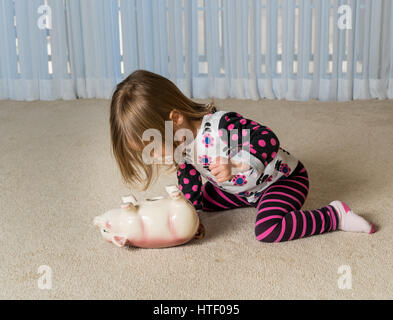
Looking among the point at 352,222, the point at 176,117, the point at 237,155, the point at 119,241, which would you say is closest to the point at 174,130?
the point at 176,117

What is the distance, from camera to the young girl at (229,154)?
106cm

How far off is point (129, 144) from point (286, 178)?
0.37 metres

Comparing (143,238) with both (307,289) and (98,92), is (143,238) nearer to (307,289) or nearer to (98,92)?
(307,289)

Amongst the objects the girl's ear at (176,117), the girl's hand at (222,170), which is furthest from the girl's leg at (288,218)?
the girl's ear at (176,117)

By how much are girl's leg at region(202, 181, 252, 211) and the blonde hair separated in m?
0.21

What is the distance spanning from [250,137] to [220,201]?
204 mm

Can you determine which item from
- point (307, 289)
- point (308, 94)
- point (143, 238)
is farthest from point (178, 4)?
point (307, 289)

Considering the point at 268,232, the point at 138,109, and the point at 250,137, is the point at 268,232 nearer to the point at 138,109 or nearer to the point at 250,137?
the point at 250,137

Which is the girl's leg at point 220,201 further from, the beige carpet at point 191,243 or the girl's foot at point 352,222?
the girl's foot at point 352,222

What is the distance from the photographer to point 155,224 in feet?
3.39

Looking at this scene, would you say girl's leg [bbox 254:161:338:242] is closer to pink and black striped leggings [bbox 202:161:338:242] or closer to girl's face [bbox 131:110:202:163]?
pink and black striped leggings [bbox 202:161:338:242]

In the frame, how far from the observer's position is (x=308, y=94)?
227 cm

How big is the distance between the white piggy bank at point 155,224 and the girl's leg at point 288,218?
0.49ft

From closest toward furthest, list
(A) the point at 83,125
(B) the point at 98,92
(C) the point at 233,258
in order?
(C) the point at 233,258, (A) the point at 83,125, (B) the point at 98,92
